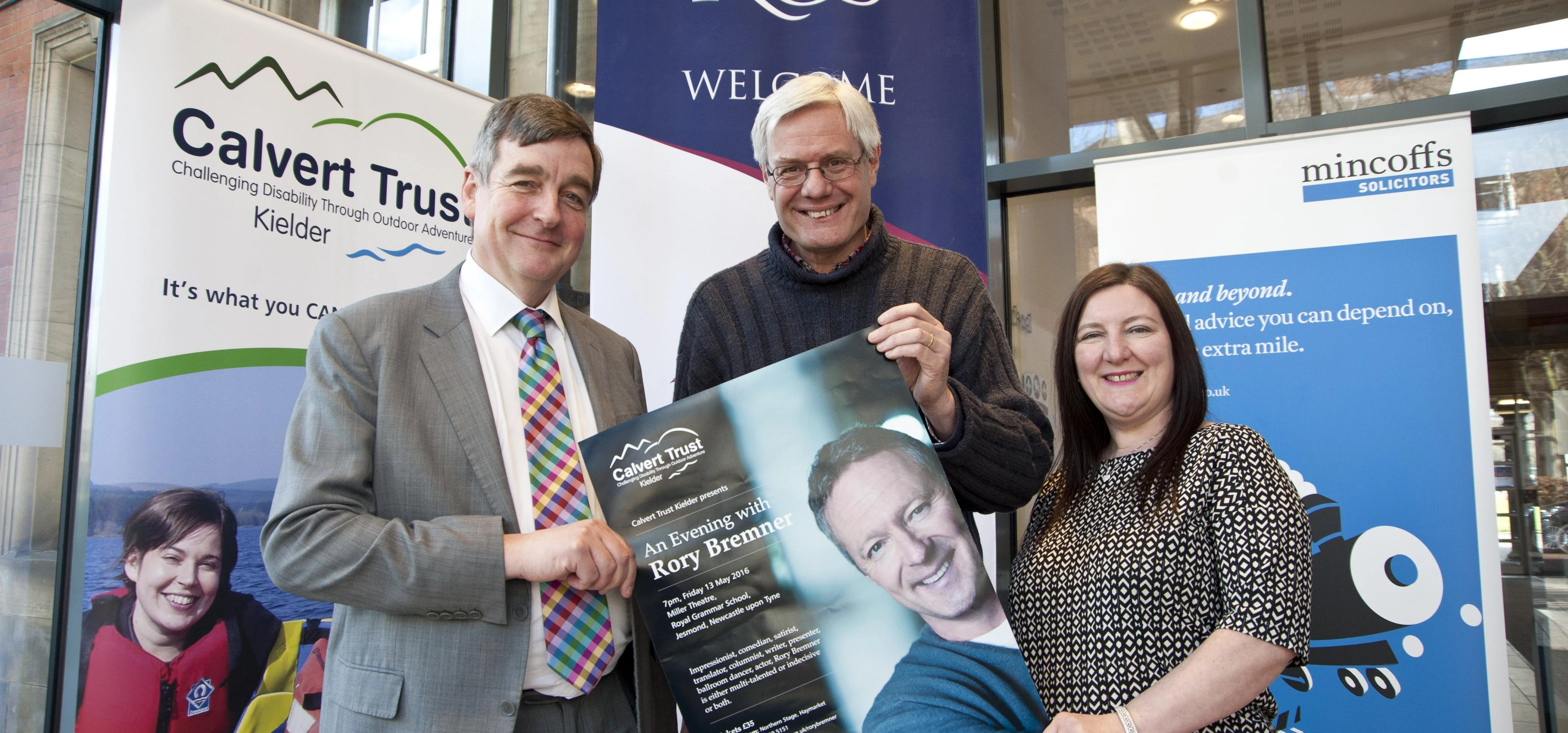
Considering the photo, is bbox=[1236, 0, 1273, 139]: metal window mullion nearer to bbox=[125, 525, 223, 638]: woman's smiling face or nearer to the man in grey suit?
the man in grey suit

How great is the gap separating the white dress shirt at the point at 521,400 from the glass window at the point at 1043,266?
10.2 ft

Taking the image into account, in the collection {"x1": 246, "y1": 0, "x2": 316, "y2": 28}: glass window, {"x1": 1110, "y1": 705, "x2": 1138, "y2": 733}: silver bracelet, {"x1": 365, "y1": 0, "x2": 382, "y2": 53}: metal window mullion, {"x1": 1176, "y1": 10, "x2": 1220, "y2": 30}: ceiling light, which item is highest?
{"x1": 365, "y1": 0, "x2": 382, "y2": 53}: metal window mullion

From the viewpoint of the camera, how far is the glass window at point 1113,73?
423 centimetres

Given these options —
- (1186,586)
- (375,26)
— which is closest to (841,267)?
(1186,586)

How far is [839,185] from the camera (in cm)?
165

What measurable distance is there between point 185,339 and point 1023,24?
3934mm

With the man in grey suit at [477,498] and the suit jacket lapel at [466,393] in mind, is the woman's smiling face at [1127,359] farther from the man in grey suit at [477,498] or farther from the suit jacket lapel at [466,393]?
the suit jacket lapel at [466,393]

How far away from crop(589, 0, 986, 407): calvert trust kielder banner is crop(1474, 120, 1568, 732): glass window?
2.04 metres

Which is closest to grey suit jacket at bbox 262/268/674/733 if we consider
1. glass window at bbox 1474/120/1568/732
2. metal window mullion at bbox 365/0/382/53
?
glass window at bbox 1474/120/1568/732

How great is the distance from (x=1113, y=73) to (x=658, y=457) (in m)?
3.88

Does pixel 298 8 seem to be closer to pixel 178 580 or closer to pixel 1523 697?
pixel 178 580

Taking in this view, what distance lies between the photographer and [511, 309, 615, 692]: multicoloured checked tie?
1402mm

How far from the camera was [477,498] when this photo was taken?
1.42 metres

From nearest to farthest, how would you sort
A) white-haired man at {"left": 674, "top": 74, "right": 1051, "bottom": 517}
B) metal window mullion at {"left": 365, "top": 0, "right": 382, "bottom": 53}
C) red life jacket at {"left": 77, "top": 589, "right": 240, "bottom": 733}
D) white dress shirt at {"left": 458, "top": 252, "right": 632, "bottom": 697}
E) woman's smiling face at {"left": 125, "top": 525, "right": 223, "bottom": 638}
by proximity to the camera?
white dress shirt at {"left": 458, "top": 252, "right": 632, "bottom": 697}, white-haired man at {"left": 674, "top": 74, "right": 1051, "bottom": 517}, red life jacket at {"left": 77, "top": 589, "right": 240, "bottom": 733}, woman's smiling face at {"left": 125, "top": 525, "right": 223, "bottom": 638}, metal window mullion at {"left": 365, "top": 0, "right": 382, "bottom": 53}
